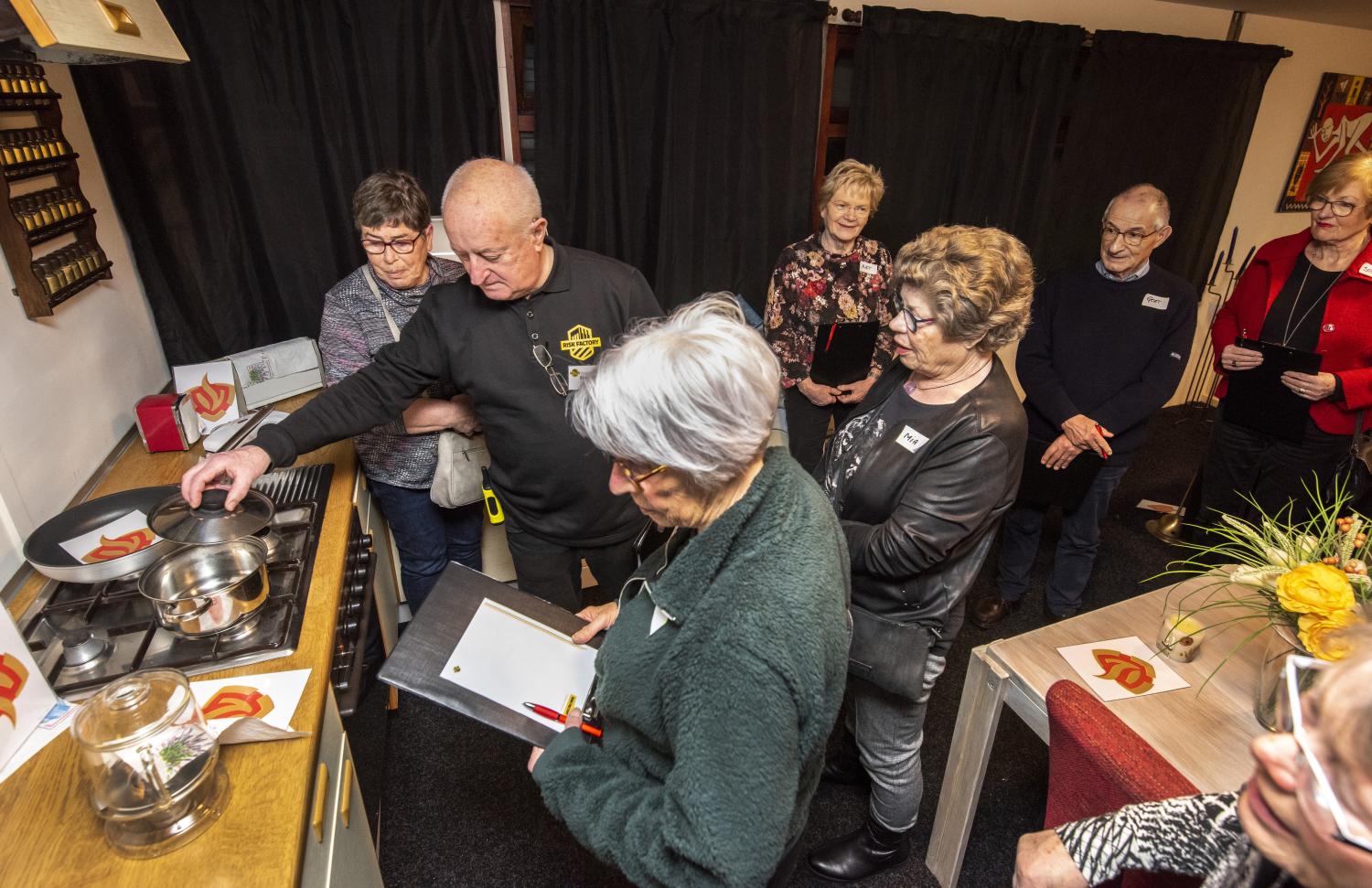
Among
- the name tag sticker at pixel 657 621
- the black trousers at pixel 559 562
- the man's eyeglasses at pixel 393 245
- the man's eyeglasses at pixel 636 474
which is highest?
the man's eyeglasses at pixel 393 245

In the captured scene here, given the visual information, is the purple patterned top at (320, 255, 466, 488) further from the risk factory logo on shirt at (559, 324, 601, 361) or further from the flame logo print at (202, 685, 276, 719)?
the flame logo print at (202, 685, 276, 719)

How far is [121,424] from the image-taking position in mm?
1967

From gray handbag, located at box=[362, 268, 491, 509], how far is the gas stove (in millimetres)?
533

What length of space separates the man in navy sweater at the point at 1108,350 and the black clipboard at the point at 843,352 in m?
0.53

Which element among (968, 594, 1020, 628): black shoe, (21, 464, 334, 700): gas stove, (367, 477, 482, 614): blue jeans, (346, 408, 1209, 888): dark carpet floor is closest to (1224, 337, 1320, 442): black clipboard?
(968, 594, 1020, 628): black shoe

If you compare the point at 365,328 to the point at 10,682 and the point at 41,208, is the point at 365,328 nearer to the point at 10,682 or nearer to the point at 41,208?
the point at 41,208

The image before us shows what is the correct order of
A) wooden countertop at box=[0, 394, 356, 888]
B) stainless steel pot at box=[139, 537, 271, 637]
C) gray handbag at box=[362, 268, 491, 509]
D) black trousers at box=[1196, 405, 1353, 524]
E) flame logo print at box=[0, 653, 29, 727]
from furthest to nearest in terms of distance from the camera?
1. black trousers at box=[1196, 405, 1353, 524]
2. gray handbag at box=[362, 268, 491, 509]
3. stainless steel pot at box=[139, 537, 271, 637]
4. flame logo print at box=[0, 653, 29, 727]
5. wooden countertop at box=[0, 394, 356, 888]

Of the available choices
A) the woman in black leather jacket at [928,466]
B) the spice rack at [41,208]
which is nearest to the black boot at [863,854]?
the woman in black leather jacket at [928,466]

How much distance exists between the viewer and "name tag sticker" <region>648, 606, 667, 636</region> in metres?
0.91

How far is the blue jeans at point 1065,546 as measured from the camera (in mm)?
2467

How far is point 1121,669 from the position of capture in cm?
137

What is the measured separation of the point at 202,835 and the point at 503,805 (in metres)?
1.13

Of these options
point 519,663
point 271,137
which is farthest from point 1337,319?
point 271,137

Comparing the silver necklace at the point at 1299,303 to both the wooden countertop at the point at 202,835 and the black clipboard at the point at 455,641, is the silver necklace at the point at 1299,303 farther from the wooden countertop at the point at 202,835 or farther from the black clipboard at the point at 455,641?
the wooden countertop at the point at 202,835
